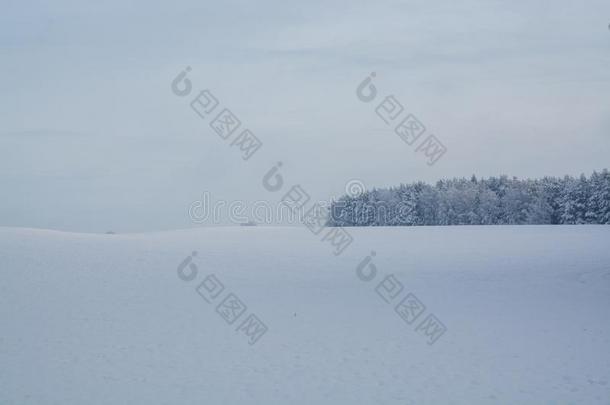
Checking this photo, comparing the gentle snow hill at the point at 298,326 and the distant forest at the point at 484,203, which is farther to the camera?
the distant forest at the point at 484,203

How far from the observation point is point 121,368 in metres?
10.2

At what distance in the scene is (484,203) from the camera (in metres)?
51.6

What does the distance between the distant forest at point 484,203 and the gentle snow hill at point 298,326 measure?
25678 mm

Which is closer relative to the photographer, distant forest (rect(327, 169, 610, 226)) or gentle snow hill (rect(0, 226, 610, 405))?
gentle snow hill (rect(0, 226, 610, 405))

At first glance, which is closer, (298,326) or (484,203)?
(298,326)

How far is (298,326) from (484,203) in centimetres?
4113

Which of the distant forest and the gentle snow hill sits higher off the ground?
the distant forest

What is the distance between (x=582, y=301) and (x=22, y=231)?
17.6 metres

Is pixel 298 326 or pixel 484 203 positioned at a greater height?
pixel 484 203

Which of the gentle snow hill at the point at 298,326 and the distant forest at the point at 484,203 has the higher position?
the distant forest at the point at 484,203

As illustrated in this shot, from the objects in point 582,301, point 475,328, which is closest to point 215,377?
point 475,328

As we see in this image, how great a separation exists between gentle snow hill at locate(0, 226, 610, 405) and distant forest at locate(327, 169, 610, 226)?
1011 inches

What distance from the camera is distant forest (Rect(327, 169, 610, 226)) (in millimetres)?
46344

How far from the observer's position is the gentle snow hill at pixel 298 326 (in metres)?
9.39
